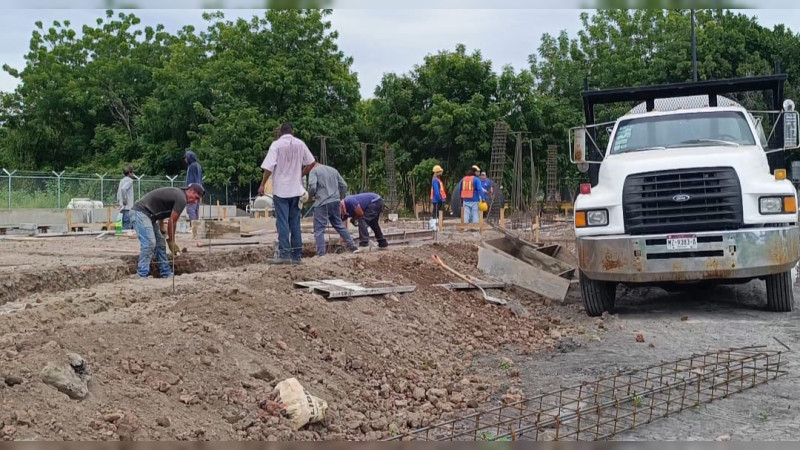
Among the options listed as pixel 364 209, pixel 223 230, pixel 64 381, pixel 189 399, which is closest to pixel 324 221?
Answer: pixel 364 209

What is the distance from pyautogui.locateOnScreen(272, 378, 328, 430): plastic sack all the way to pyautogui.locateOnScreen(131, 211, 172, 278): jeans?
17.8 ft

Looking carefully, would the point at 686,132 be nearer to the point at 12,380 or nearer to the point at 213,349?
the point at 213,349

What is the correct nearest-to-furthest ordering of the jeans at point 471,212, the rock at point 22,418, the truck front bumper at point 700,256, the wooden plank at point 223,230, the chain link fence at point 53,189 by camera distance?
the rock at point 22,418 → the truck front bumper at point 700,256 → the wooden plank at point 223,230 → the jeans at point 471,212 → the chain link fence at point 53,189

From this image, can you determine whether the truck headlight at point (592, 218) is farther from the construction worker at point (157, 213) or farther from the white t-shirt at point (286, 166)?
the construction worker at point (157, 213)

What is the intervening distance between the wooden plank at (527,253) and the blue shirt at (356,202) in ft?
7.33

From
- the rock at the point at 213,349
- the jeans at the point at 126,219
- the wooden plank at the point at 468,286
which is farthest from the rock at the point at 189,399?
the jeans at the point at 126,219

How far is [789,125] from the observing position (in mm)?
8312

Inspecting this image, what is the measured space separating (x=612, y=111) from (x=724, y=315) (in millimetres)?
19117

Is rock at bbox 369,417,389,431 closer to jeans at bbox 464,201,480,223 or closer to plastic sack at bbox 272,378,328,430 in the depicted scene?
plastic sack at bbox 272,378,328,430

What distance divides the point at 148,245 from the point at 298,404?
18.7ft

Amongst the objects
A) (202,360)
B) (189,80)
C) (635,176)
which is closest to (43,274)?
(202,360)

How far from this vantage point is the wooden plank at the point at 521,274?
941 cm

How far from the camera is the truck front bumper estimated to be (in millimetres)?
7375

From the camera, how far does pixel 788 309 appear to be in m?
8.17
